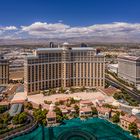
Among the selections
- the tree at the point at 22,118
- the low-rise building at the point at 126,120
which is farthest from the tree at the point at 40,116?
the low-rise building at the point at 126,120

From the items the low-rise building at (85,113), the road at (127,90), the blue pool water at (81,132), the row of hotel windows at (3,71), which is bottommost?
the blue pool water at (81,132)

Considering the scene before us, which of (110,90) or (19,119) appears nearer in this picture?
(19,119)

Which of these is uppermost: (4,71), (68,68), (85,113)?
(68,68)

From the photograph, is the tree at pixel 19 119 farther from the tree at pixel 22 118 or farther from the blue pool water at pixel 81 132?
the blue pool water at pixel 81 132

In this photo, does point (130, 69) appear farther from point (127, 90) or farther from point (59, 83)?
point (59, 83)


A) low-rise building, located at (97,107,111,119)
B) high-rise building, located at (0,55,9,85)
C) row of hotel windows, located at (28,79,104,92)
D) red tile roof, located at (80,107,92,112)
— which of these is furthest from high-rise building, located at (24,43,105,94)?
low-rise building, located at (97,107,111,119)

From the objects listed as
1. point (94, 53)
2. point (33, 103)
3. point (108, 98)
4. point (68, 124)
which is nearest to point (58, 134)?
point (68, 124)

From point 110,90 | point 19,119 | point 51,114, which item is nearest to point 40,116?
point 51,114
